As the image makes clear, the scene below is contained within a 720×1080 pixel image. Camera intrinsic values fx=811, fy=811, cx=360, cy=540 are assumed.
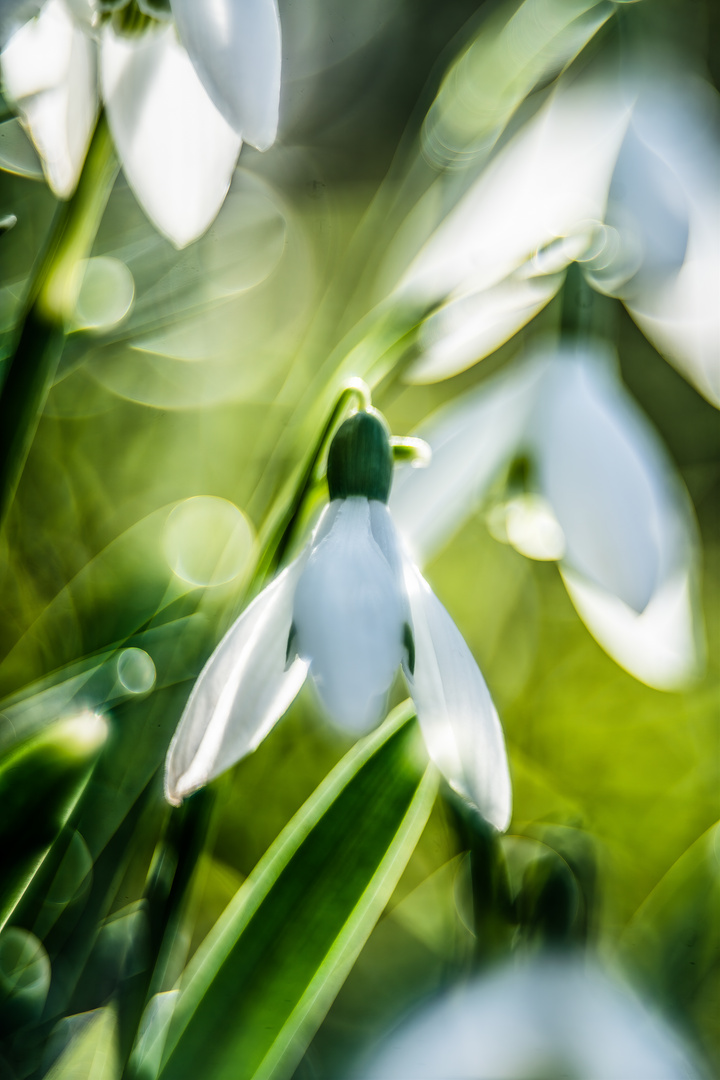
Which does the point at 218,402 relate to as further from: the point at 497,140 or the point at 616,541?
the point at 616,541

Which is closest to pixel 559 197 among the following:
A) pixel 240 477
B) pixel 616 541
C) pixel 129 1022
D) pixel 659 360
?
pixel 616 541

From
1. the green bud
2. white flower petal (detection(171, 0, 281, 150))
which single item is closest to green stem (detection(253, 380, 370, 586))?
the green bud

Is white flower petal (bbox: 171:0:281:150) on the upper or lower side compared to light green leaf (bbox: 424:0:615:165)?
lower

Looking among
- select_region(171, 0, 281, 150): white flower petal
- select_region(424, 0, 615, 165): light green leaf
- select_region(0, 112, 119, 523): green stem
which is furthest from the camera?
select_region(424, 0, 615, 165): light green leaf

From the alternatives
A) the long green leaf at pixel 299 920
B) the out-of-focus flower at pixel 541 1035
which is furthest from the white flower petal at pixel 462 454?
the out-of-focus flower at pixel 541 1035

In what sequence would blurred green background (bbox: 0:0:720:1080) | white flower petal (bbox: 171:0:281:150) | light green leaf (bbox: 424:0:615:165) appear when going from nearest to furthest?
white flower petal (bbox: 171:0:281:150)
light green leaf (bbox: 424:0:615:165)
blurred green background (bbox: 0:0:720:1080)

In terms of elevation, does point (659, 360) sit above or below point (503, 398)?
below

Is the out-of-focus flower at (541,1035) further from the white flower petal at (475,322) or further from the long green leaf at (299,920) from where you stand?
the white flower petal at (475,322)

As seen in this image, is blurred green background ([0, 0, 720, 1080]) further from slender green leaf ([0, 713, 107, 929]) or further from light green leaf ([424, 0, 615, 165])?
slender green leaf ([0, 713, 107, 929])

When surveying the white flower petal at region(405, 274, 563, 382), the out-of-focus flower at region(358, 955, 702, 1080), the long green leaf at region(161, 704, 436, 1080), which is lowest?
the out-of-focus flower at region(358, 955, 702, 1080)
